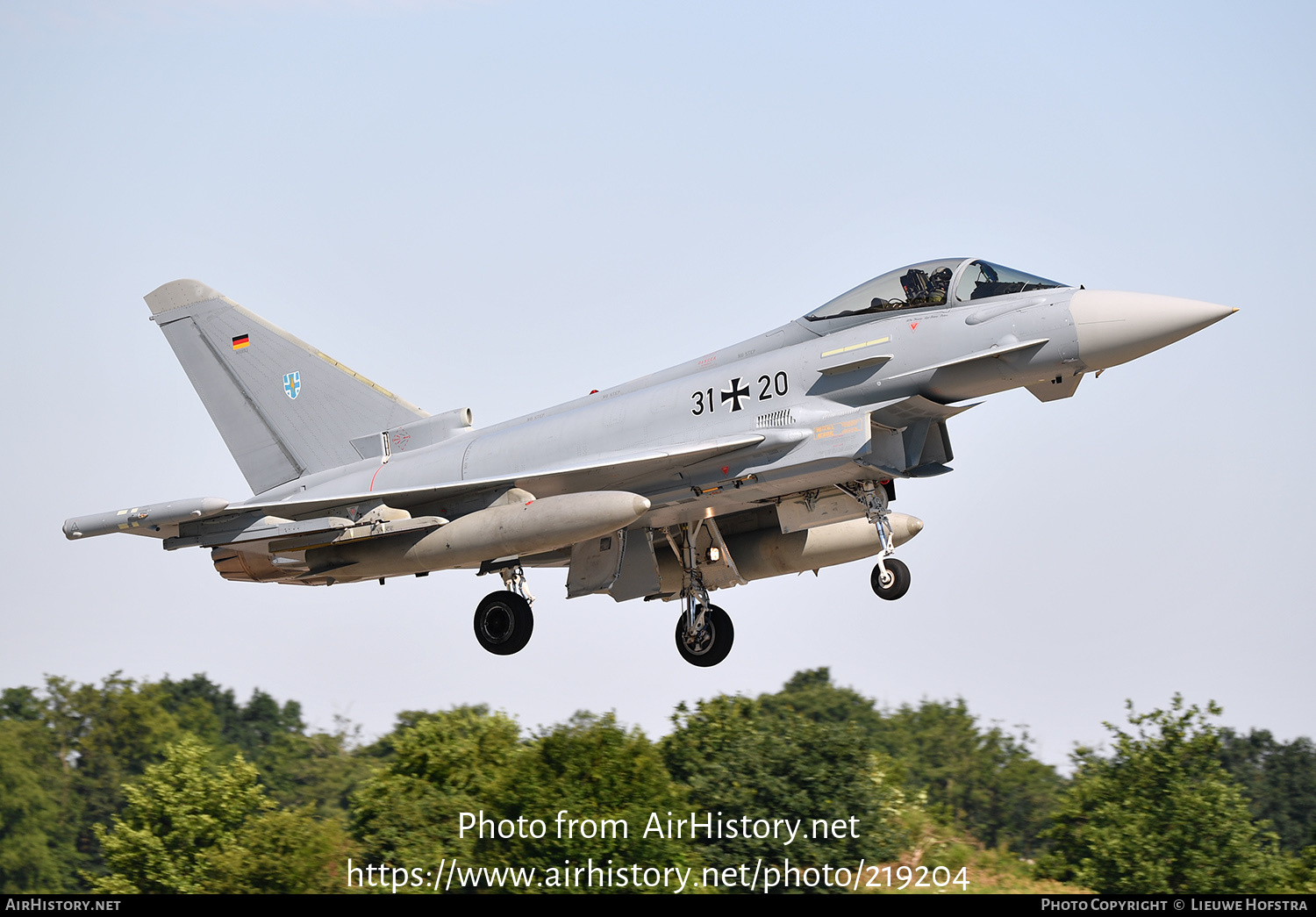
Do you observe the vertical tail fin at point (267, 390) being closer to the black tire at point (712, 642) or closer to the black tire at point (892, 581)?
the black tire at point (712, 642)

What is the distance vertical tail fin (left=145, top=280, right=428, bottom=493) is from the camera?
17.9 m

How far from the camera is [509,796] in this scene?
31016 mm

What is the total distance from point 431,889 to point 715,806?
27.4 feet

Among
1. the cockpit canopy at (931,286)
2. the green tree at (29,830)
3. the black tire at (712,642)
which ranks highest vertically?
the cockpit canopy at (931,286)

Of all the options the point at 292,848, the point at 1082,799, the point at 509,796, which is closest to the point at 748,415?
the point at 509,796

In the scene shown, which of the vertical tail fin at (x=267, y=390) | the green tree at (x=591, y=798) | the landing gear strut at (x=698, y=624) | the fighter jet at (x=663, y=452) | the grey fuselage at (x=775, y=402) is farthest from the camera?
the green tree at (x=591, y=798)

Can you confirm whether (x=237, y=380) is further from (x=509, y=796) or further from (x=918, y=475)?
(x=509, y=796)

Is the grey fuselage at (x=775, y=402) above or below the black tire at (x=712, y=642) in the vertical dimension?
above

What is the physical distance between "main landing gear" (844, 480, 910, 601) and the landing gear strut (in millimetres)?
2699

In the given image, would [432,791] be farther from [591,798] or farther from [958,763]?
[958,763]

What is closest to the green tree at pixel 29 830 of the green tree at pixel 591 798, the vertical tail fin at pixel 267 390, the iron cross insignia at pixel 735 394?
the green tree at pixel 591 798

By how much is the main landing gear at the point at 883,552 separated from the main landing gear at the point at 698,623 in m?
2.56

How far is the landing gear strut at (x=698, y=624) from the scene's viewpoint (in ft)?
55.4

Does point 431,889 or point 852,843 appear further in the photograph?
point 852,843
